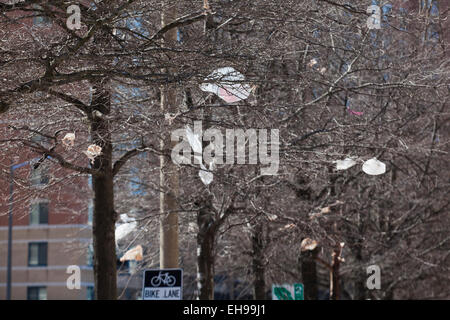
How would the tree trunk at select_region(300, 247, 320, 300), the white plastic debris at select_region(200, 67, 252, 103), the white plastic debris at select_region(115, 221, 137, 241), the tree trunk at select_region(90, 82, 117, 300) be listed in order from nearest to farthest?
the white plastic debris at select_region(200, 67, 252, 103) → the tree trunk at select_region(90, 82, 117, 300) → the white plastic debris at select_region(115, 221, 137, 241) → the tree trunk at select_region(300, 247, 320, 300)

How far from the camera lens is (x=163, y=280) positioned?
10.8 meters

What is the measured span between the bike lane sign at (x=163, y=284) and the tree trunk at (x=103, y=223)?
87 centimetres

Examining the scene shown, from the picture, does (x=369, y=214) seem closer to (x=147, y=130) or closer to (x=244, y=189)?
(x=244, y=189)

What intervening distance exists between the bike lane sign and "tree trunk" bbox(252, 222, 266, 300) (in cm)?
470

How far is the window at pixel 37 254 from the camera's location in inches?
1941

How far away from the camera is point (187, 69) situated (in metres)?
9.52

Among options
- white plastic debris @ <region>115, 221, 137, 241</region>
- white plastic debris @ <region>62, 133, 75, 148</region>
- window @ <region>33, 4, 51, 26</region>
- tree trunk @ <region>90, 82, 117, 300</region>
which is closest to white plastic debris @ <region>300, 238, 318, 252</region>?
white plastic debris @ <region>115, 221, 137, 241</region>

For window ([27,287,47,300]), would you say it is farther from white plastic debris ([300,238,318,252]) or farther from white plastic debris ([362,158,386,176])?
white plastic debris ([362,158,386,176])

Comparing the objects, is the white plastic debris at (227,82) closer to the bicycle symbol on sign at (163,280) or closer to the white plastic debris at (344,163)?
the white plastic debris at (344,163)

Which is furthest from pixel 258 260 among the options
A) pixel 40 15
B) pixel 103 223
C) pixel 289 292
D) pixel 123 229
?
pixel 40 15

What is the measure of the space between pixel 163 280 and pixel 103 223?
58.4 inches

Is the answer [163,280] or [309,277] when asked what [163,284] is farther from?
[309,277]

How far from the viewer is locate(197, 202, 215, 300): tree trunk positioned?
14156 mm

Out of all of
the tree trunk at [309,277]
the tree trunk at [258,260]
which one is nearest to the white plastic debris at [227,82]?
the tree trunk at [258,260]
